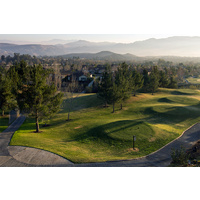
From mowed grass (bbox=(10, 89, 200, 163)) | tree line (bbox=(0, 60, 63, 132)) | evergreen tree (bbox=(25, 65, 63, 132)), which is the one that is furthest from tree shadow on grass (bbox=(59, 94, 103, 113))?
evergreen tree (bbox=(25, 65, 63, 132))

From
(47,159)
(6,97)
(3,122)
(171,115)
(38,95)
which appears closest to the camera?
(47,159)

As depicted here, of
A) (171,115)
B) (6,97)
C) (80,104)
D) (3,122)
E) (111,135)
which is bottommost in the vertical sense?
(3,122)

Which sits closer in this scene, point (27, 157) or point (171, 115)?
point (27, 157)

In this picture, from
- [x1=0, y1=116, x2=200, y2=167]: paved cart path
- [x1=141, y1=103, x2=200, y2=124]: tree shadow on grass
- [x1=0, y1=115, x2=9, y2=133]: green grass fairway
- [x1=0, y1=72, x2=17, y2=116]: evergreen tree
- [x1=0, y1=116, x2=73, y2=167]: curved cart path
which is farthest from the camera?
[x1=0, y1=72, x2=17, y2=116]: evergreen tree

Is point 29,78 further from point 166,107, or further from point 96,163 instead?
point 166,107

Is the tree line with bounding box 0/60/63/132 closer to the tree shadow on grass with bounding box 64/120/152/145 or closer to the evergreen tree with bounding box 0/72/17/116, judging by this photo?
the tree shadow on grass with bounding box 64/120/152/145

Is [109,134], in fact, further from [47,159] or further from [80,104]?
[80,104]

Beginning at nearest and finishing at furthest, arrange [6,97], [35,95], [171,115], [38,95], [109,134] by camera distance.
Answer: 1. [109,134]
2. [35,95]
3. [38,95]
4. [6,97]
5. [171,115]

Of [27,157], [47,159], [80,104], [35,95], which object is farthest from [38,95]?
[80,104]

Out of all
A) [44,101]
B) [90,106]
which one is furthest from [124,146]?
[90,106]

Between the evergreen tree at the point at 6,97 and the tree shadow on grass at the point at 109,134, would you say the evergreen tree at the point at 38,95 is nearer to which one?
the tree shadow on grass at the point at 109,134

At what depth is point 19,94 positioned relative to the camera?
24.8 meters

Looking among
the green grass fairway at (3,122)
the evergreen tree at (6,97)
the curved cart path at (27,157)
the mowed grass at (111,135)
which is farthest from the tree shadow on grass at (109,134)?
the evergreen tree at (6,97)

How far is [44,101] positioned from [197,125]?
25.9m
